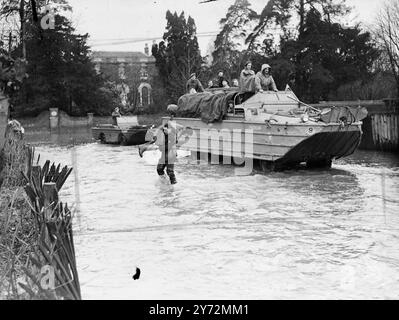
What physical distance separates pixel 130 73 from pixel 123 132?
28.7 m

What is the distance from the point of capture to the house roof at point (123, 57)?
2078 inches

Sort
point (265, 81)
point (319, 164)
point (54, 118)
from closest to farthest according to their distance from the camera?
point (319, 164) < point (265, 81) < point (54, 118)

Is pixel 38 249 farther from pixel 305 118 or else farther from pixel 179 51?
pixel 179 51

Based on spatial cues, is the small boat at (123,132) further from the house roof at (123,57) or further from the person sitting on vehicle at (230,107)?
the house roof at (123,57)

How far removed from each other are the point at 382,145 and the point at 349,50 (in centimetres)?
1327

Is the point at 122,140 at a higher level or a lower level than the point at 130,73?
lower

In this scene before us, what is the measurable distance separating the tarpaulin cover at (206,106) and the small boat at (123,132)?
5849mm

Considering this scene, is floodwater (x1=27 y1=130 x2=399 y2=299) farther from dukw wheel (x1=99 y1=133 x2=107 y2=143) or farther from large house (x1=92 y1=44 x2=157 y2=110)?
large house (x1=92 y1=44 x2=157 y2=110)

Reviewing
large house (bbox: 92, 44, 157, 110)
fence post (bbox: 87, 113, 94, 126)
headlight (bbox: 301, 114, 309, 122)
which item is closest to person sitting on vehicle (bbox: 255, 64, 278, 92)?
headlight (bbox: 301, 114, 309, 122)

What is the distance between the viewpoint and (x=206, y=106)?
17.9 metres

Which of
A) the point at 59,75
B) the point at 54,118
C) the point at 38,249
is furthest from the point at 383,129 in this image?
the point at 54,118

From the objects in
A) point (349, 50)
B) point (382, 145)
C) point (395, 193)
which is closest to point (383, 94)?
point (349, 50)

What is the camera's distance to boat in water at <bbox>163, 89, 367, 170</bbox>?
14.4 meters
